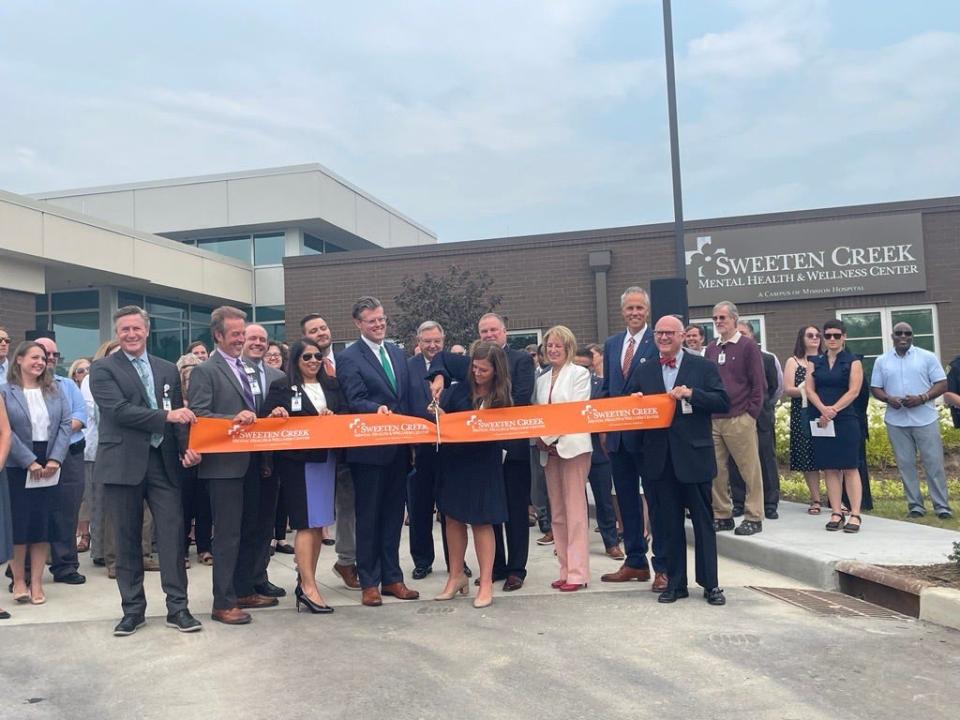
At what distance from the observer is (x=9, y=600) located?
6793 mm

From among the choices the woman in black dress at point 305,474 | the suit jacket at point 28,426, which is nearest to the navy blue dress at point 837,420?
the woman in black dress at point 305,474

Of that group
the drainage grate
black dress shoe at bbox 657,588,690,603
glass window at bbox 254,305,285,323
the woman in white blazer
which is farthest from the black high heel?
glass window at bbox 254,305,285,323

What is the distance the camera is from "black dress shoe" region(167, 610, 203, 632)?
556cm

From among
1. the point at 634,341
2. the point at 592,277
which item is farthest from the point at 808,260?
the point at 634,341

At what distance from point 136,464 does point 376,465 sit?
1582 millimetres

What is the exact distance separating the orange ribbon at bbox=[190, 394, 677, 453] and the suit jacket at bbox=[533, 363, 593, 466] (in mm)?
101

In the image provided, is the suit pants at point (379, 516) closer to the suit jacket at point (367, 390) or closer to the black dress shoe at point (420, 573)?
the suit jacket at point (367, 390)

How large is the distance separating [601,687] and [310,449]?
269 centimetres

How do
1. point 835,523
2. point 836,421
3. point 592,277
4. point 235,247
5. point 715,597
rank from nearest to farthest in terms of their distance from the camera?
point 715,597 → point 835,523 → point 836,421 → point 592,277 → point 235,247

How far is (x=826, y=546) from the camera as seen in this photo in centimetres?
718

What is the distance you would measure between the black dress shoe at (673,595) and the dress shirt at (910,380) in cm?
438

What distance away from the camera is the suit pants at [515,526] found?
6738 mm

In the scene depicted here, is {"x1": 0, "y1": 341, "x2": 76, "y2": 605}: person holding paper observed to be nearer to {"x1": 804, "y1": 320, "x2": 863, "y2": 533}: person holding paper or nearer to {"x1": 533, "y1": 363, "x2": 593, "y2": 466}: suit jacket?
{"x1": 533, "y1": 363, "x2": 593, "y2": 466}: suit jacket

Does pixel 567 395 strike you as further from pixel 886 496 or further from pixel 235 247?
pixel 235 247
